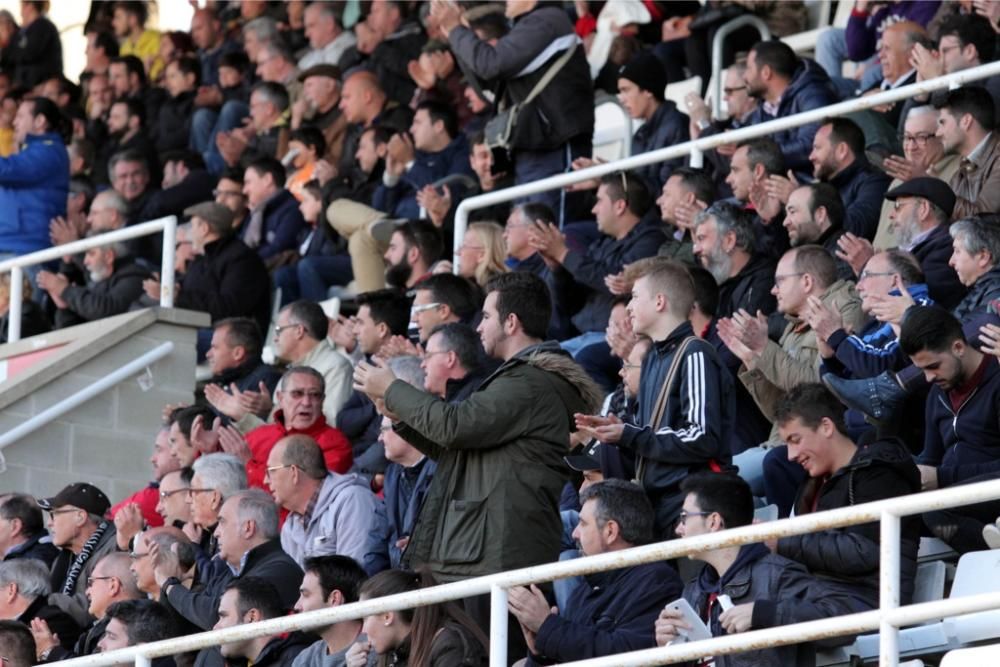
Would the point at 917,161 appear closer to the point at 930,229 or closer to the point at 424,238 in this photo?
the point at 930,229

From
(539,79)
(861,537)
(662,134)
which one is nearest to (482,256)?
(539,79)

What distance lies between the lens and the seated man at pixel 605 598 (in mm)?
8195

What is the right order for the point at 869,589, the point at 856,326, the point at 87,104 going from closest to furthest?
1. the point at 869,589
2. the point at 856,326
3. the point at 87,104

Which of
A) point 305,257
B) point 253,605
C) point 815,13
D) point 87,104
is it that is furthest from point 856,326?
point 87,104

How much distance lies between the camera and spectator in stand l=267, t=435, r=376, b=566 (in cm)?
1044

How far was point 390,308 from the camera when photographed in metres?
12.1

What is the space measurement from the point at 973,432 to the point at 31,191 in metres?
8.17

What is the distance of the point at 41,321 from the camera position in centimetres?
1460

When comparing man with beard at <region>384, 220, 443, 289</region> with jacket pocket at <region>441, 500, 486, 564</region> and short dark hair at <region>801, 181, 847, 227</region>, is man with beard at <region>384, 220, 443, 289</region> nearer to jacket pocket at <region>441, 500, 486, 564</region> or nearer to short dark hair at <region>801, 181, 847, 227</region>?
short dark hair at <region>801, 181, 847, 227</region>

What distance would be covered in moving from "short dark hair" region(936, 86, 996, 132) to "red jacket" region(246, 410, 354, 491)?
10.3ft

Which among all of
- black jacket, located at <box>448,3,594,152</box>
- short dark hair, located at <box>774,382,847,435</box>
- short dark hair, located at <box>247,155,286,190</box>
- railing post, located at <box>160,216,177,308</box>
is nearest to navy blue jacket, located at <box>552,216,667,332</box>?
black jacket, located at <box>448,3,594,152</box>

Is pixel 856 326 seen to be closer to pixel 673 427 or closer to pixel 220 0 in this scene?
pixel 673 427

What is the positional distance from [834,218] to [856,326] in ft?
3.90

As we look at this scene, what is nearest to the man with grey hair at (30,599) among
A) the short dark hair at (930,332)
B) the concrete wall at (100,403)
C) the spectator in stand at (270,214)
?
the concrete wall at (100,403)
